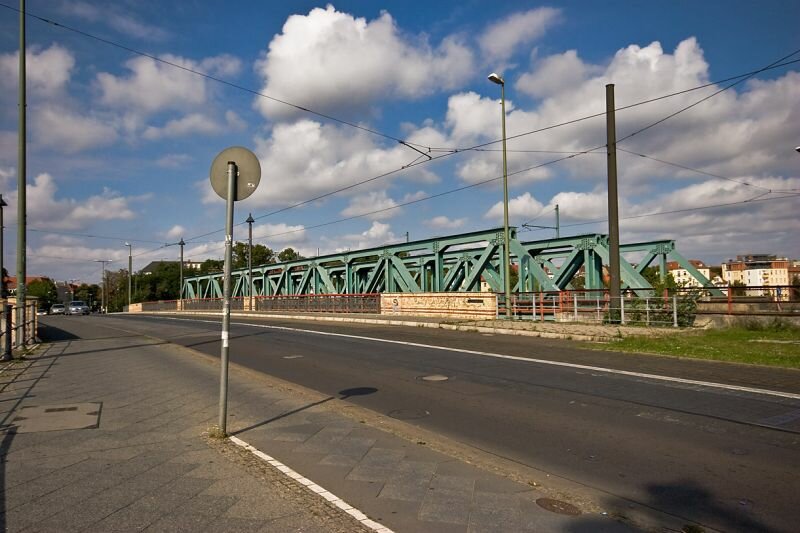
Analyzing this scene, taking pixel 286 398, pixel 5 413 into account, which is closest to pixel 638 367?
pixel 286 398

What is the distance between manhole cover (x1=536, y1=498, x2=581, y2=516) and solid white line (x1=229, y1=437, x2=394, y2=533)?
1267mm

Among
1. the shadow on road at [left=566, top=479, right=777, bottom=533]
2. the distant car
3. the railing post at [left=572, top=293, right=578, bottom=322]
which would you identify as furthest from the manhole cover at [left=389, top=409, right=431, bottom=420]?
the distant car

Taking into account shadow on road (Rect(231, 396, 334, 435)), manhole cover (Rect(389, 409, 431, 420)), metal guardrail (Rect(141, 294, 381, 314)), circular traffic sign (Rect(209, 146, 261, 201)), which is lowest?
manhole cover (Rect(389, 409, 431, 420))

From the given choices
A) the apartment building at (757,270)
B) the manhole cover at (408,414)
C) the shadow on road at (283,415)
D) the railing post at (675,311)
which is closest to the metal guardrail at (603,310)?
the railing post at (675,311)

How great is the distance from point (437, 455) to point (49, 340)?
18537mm

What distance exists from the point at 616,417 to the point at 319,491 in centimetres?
420

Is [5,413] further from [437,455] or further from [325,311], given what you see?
[325,311]

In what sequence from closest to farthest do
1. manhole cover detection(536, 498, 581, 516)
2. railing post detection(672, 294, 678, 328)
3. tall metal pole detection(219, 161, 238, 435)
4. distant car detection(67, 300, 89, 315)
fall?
manhole cover detection(536, 498, 581, 516) < tall metal pole detection(219, 161, 238, 435) < railing post detection(672, 294, 678, 328) < distant car detection(67, 300, 89, 315)

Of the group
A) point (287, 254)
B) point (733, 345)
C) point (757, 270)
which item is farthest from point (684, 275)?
point (733, 345)

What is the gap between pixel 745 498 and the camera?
4.41 m

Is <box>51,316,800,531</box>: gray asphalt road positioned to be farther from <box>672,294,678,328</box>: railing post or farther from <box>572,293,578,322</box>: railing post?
<box>572,293,578,322</box>: railing post

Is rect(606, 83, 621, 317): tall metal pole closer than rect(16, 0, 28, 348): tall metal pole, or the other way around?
rect(16, 0, 28, 348): tall metal pole

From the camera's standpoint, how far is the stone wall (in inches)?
1032

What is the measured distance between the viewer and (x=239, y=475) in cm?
489
